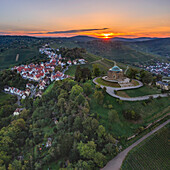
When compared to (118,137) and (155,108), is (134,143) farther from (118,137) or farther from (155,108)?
(155,108)

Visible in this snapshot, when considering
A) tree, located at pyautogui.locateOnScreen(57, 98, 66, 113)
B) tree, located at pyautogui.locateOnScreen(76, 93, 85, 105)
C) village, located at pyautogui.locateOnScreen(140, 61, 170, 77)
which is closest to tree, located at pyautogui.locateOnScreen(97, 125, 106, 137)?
tree, located at pyautogui.locateOnScreen(76, 93, 85, 105)

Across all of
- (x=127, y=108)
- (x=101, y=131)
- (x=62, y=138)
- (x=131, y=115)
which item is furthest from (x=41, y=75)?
(x=131, y=115)

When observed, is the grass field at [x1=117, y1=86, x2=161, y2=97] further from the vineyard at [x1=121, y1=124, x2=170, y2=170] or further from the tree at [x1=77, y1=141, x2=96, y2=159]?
the tree at [x1=77, y1=141, x2=96, y2=159]

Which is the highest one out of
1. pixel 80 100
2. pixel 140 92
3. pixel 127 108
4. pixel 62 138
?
pixel 140 92

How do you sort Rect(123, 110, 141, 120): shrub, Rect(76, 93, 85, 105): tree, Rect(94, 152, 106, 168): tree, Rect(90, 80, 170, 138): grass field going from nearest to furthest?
Rect(94, 152, 106, 168): tree, Rect(90, 80, 170, 138): grass field, Rect(123, 110, 141, 120): shrub, Rect(76, 93, 85, 105): tree

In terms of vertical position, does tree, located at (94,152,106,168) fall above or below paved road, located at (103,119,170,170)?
above

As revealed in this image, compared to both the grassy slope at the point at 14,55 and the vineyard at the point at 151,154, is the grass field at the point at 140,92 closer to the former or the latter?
the vineyard at the point at 151,154

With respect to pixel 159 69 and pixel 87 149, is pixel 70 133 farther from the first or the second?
pixel 159 69

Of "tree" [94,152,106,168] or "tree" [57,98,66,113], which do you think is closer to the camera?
"tree" [94,152,106,168]

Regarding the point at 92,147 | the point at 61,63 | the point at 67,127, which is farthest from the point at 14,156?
the point at 61,63
